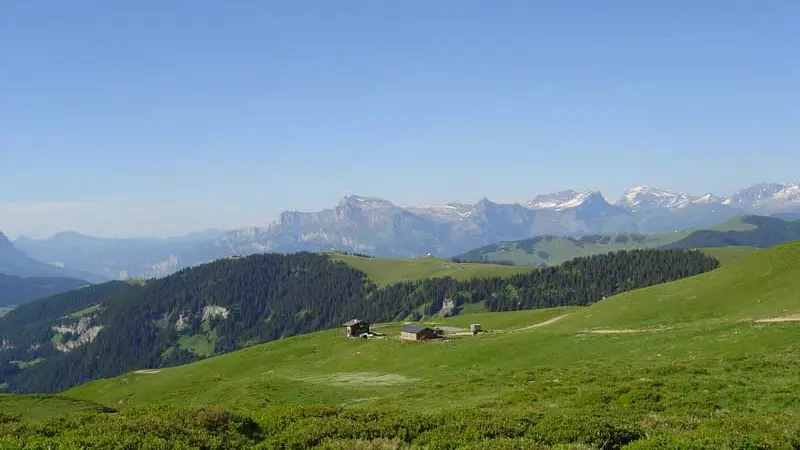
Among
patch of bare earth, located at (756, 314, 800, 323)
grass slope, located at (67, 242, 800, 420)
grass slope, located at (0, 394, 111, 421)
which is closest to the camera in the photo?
grass slope, located at (67, 242, 800, 420)

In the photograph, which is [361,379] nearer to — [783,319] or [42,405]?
[42,405]

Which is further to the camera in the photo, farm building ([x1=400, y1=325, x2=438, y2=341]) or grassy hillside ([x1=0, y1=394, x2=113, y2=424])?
farm building ([x1=400, y1=325, x2=438, y2=341])

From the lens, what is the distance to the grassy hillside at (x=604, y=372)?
23328 millimetres

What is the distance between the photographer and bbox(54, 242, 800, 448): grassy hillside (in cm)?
2333

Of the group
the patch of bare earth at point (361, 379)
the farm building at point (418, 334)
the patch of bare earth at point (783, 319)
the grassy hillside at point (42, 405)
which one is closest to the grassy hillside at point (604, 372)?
the patch of bare earth at point (783, 319)

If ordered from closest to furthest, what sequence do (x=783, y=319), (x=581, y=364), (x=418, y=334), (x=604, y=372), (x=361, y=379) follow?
(x=604, y=372)
(x=581, y=364)
(x=783, y=319)
(x=361, y=379)
(x=418, y=334)

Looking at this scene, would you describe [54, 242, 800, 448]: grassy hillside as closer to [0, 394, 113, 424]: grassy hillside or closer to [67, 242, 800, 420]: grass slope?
[67, 242, 800, 420]: grass slope

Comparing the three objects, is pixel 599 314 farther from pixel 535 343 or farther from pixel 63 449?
pixel 63 449

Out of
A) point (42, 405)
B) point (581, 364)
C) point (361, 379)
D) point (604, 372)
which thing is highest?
point (604, 372)

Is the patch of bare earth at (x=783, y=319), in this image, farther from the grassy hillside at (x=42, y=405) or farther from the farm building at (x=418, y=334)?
the grassy hillside at (x=42, y=405)

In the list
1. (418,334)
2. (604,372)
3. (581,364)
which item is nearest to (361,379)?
(581,364)

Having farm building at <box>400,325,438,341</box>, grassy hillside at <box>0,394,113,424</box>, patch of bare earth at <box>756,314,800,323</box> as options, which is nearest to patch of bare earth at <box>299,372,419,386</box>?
grassy hillside at <box>0,394,113,424</box>

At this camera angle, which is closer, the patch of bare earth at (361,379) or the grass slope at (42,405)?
the grass slope at (42,405)

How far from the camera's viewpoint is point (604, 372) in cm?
4400
